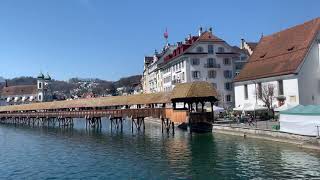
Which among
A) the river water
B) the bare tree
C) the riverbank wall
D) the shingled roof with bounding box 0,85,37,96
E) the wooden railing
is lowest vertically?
the river water

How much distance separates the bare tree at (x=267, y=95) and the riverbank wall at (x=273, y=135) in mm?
7958

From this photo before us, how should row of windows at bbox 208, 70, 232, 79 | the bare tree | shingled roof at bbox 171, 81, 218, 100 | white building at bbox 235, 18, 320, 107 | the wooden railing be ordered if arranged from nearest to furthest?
shingled roof at bbox 171, 81, 218, 100 < white building at bbox 235, 18, 320, 107 < the wooden railing < the bare tree < row of windows at bbox 208, 70, 232, 79

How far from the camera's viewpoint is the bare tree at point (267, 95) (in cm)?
5194

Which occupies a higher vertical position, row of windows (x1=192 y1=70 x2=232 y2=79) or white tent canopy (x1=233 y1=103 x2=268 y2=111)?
row of windows (x1=192 y1=70 x2=232 y2=79)

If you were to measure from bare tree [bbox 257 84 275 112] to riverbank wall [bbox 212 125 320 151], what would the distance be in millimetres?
7958

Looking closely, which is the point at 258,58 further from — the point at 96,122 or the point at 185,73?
→ the point at 96,122

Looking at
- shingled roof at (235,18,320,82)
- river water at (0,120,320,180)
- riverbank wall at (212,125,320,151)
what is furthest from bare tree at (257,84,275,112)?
river water at (0,120,320,180)

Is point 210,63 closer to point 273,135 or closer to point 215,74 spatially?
point 215,74

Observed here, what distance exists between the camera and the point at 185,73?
7344 cm

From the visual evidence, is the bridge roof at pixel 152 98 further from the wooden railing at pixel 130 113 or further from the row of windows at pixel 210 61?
the row of windows at pixel 210 61

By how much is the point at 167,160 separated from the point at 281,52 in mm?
30628

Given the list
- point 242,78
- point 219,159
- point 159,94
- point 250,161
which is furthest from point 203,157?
point 242,78

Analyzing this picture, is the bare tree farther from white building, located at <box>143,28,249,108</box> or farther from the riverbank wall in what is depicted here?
white building, located at <box>143,28,249,108</box>

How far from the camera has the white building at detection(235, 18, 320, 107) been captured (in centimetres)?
4969
